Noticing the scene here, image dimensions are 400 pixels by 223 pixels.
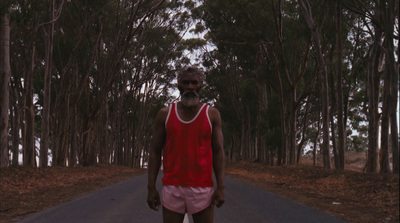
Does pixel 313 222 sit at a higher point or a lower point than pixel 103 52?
lower

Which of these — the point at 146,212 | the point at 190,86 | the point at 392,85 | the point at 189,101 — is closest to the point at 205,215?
the point at 189,101

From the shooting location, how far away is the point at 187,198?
2.92 metres

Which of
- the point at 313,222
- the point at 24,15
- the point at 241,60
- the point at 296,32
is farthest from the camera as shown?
the point at 241,60

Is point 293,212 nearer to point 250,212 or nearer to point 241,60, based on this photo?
point 250,212

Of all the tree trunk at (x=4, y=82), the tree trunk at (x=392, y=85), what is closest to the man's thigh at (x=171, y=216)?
the tree trunk at (x=392, y=85)

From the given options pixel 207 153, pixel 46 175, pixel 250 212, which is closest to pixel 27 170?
pixel 46 175

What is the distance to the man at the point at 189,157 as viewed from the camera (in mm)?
2906

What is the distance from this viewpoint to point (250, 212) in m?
8.46

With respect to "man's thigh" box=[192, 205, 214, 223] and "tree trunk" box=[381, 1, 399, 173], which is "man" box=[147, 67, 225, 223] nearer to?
"man's thigh" box=[192, 205, 214, 223]

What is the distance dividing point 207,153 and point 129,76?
105ft

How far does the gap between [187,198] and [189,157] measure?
287 mm

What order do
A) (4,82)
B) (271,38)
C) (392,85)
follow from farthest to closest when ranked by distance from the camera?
(271,38)
(4,82)
(392,85)

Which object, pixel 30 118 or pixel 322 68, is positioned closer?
pixel 322 68

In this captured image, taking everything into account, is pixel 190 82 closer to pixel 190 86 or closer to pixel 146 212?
pixel 190 86
